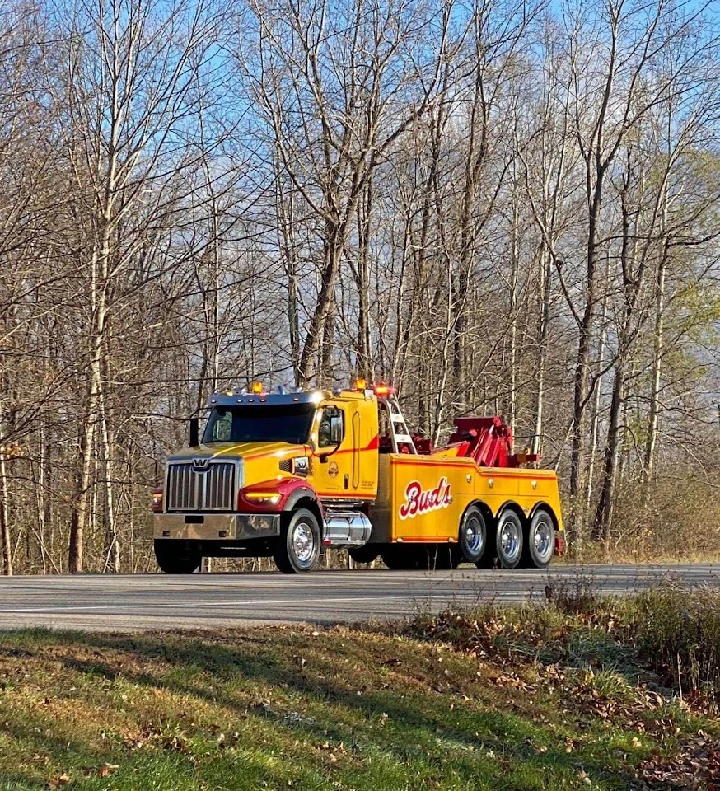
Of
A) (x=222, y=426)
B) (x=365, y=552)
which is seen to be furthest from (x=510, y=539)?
(x=222, y=426)

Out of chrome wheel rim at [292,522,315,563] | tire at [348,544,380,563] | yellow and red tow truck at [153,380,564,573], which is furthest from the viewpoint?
tire at [348,544,380,563]

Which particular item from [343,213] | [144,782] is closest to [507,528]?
[343,213]

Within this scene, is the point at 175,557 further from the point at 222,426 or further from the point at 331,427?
the point at 331,427

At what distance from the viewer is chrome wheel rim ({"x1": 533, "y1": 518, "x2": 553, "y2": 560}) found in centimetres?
2611

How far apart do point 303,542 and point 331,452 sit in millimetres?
1602

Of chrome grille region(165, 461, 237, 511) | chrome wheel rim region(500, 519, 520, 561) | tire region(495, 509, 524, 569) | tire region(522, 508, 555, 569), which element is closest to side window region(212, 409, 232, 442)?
chrome grille region(165, 461, 237, 511)

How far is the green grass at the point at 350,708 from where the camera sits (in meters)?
8.08

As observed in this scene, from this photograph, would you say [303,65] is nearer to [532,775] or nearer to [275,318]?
[275,318]

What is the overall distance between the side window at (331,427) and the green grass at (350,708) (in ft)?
24.9

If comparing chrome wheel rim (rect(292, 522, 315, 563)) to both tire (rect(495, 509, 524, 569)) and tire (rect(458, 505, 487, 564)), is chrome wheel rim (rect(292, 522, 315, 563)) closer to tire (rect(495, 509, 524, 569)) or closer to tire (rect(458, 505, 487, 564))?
tire (rect(458, 505, 487, 564))

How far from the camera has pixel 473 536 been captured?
2423cm

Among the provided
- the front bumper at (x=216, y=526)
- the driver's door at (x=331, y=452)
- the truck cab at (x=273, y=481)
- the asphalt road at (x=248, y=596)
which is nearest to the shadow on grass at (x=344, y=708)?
the asphalt road at (x=248, y=596)

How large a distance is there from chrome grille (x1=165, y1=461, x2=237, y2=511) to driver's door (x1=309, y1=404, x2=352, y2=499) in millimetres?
1638

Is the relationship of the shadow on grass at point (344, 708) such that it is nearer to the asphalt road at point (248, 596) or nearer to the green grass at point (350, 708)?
the green grass at point (350, 708)
